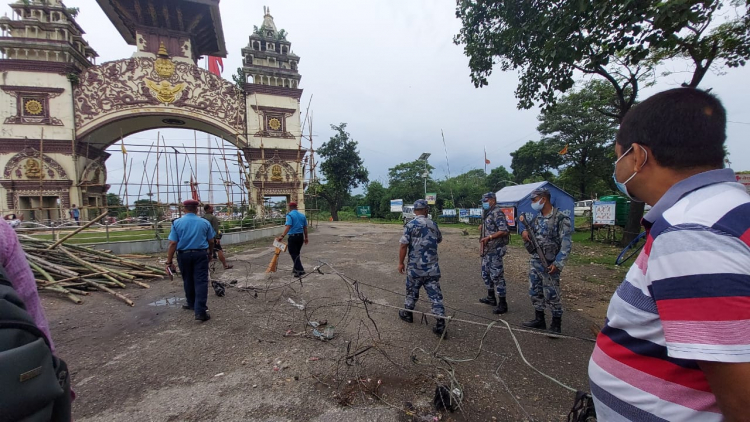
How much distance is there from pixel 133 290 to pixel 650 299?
793 cm

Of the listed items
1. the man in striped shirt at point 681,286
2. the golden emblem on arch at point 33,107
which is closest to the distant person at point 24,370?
the man in striped shirt at point 681,286

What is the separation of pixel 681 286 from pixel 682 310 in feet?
0.19

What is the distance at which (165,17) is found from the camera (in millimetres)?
18109

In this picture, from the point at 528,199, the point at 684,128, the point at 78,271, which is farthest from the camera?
the point at 528,199

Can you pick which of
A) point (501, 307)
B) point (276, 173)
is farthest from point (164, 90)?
point (501, 307)

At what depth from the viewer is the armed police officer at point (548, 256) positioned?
3789mm

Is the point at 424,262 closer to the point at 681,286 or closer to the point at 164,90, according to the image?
the point at 681,286

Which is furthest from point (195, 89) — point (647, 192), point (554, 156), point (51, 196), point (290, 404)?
point (554, 156)

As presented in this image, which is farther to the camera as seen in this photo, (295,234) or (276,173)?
(276,173)

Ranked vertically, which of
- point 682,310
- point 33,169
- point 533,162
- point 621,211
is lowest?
point 621,211

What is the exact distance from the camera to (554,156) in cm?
2788

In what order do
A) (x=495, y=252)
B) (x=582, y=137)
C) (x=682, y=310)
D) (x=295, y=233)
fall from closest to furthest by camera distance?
(x=682, y=310), (x=495, y=252), (x=295, y=233), (x=582, y=137)

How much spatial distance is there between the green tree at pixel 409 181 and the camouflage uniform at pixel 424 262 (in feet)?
107

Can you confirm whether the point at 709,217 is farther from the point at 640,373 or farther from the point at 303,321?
the point at 303,321
